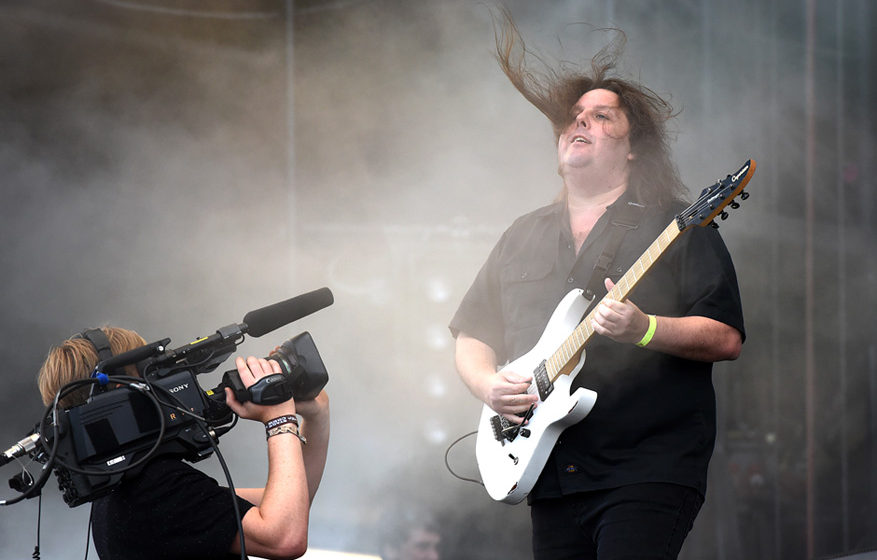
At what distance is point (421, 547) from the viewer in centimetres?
341

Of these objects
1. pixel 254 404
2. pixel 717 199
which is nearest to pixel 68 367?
pixel 254 404

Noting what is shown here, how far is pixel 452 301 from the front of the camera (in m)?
3.48

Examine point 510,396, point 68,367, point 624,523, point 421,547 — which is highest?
point 68,367

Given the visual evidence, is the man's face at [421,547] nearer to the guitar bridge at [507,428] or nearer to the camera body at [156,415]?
the guitar bridge at [507,428]

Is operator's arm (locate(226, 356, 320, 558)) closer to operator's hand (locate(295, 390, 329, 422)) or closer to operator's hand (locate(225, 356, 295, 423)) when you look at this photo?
operator's hand (locate(225, 356, 295, 423))

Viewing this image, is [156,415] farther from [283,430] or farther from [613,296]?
[613,296]

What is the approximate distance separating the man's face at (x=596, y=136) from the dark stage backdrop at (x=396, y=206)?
1204mm

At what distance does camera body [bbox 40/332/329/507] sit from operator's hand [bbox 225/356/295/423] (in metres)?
0.01

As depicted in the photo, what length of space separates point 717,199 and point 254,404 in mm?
950

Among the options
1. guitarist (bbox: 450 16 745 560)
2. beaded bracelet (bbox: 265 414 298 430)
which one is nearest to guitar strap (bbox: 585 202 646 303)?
guitarist (bbox: 450 16 745 560)

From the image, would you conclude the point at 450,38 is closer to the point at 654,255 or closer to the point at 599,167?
the point at 599,167

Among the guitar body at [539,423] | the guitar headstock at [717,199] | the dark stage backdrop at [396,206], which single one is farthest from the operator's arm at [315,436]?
the dark stage backdrop at [396,206]

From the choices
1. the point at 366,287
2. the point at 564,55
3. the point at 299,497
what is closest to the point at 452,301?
the point at 366,287

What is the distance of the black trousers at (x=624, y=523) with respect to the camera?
1.62 m
